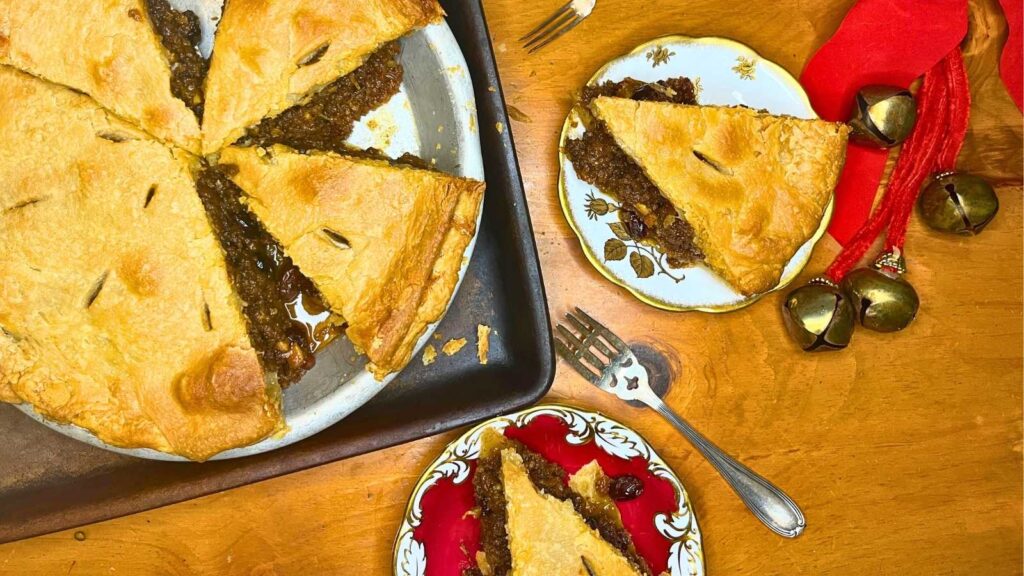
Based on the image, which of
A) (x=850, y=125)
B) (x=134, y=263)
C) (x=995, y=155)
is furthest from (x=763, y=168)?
(x=134, y=263)

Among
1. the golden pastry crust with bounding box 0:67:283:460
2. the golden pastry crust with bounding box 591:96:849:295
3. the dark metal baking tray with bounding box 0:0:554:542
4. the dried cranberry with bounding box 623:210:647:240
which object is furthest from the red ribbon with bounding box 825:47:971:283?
the golden pastry crust with bounding box 0:67:283:460

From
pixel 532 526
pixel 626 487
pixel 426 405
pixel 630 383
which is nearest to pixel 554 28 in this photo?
pixel 630 383

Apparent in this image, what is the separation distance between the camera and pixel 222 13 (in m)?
2.34

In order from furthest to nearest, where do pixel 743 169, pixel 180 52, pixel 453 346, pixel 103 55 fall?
pixel 453 346
pixel 743 169
pixel 180 52
pixel 103 55

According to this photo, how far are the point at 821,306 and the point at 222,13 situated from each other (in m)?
2.39

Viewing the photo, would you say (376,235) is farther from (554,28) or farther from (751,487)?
(751,487)

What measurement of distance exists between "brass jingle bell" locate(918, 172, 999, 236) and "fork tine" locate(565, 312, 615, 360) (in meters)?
1.39

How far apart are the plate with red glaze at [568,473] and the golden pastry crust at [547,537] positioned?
0.41 ft

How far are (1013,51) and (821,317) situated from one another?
4.35ft

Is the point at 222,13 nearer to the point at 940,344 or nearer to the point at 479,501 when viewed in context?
the point at 479,501

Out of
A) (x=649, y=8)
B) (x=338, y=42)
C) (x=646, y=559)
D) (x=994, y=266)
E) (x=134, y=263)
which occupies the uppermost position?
(x=338, y=42)

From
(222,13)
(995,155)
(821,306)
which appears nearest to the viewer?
(222,13)

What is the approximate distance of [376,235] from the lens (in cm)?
219

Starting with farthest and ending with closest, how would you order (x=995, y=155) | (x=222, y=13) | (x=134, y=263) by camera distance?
(x=995, y=155)
(x=222, y=13)
(x=134, y=263)
